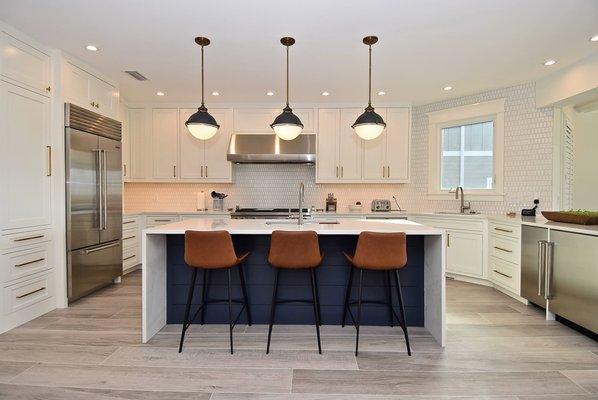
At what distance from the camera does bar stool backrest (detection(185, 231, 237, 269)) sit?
242 cm

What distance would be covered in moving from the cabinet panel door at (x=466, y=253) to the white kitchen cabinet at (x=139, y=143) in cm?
461

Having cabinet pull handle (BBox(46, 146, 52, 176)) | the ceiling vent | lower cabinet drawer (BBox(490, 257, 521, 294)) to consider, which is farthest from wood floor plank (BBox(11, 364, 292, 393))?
the ceiling vent

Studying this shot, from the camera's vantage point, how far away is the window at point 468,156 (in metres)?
4.76

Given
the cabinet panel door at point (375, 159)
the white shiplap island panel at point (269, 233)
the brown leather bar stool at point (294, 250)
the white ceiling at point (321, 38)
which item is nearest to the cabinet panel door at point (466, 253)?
the cabinet panel door at point (375, 159)

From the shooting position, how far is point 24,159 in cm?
302

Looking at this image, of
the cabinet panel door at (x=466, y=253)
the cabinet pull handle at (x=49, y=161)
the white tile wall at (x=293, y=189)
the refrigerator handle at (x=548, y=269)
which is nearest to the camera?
the refrigerator handle at (x=548, y=269)

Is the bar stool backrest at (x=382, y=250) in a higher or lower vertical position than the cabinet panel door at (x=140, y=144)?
lower

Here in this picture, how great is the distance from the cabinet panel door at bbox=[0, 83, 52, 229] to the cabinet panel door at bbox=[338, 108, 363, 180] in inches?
143

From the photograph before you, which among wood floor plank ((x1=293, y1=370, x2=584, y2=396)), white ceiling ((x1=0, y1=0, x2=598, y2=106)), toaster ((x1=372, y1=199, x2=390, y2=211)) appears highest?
white ceiling ((x1=0, y1=0, x2=598, y2=106))

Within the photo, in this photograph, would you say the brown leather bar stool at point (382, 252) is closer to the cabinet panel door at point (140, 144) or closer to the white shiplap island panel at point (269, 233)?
the white shiplap island panel at point (269, 233)

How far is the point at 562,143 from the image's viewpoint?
13.2 feet

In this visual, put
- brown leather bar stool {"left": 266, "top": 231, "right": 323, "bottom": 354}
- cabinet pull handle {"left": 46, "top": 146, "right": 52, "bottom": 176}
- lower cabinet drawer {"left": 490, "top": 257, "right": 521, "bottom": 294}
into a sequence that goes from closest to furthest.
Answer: brown leather bar stool {"left": 266, "top": 231, "right": 323, "bottom": 354}, cabinet pull handle {"left": 46, "top": 146, "right": 52, "bottom": 176}, lower cabinet drawer {"left": 490, "top": 257, "right": 521, "bottom": 294}

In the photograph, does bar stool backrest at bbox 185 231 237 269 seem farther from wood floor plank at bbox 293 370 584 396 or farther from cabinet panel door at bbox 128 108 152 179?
cabinet panel door at bbox 128 108 152 179

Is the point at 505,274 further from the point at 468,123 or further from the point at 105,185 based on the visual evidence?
the point at 105,185
